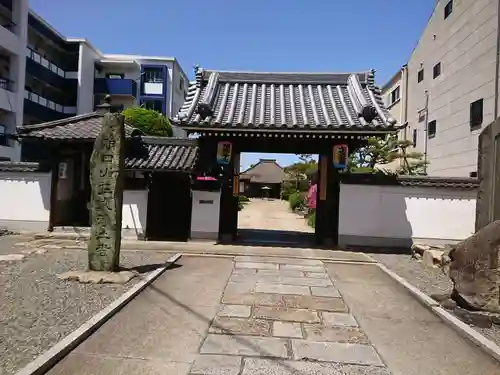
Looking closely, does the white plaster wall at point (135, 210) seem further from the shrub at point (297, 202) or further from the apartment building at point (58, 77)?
the shrub at point (297, 202)

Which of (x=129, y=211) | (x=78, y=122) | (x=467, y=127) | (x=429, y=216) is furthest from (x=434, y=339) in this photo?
(x=467, y=127)

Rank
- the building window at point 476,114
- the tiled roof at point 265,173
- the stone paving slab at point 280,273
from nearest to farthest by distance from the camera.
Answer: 1. the stone paving slab at point 280,273
2. the building window at point 476,114
3. the tiled roof at point 265,173

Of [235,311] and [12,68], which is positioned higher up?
[12,68]

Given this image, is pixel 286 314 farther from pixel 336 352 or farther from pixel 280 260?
pixel 280 260

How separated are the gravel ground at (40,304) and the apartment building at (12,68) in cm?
2055

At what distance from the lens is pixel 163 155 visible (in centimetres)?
1331

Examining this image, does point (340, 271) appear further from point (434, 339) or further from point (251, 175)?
point (251, 175)

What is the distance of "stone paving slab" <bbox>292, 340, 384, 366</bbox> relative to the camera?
4254 millimetres

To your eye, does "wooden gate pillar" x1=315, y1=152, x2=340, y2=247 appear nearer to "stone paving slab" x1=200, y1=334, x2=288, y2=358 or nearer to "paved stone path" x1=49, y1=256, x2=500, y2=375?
"paved stone path" x1=49, y1=256, x2=500, y2=375

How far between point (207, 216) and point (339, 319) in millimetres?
7571

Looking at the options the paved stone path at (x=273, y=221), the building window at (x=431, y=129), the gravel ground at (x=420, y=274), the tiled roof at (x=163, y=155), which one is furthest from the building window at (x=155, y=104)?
the gravel ground at (x=420, y=274)

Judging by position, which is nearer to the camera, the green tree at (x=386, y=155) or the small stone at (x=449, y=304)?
the small stone at (x=449, y=304)

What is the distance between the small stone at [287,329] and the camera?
494cm

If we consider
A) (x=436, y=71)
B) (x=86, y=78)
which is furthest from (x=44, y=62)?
(x=436, y=71)
